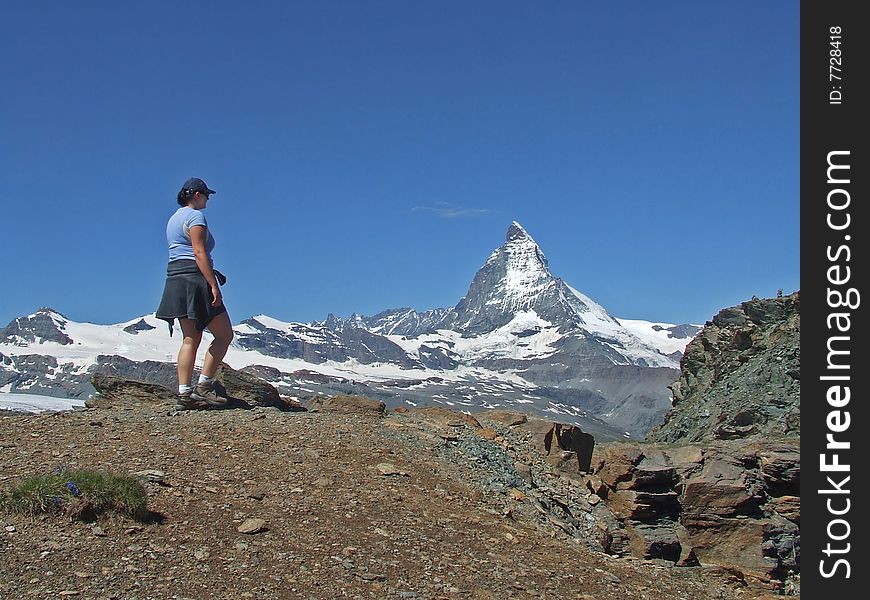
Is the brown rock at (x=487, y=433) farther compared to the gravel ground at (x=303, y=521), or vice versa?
the brown rock at (x=487, y=433)

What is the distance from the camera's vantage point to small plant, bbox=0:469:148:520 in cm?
1081

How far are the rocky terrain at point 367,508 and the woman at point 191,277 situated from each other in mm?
1809

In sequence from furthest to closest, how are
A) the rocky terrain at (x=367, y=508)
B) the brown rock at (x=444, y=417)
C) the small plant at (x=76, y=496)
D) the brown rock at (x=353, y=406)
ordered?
the brown rock at (x=353, y=406)
the brown rock at (x=444, y=417)
the small plant at (x=76, y=496)
the rocky terrain at (x=367, y=508)

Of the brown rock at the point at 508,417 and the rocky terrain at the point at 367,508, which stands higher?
the brown rock at the point at 508,417

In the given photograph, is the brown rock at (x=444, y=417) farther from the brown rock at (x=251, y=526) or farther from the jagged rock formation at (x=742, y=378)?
the jagged rock formation at (x=742, y=378)

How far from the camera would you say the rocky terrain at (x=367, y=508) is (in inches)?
402

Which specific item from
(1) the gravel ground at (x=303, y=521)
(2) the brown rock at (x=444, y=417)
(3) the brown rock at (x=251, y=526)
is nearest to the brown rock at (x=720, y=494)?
(1) the gravel ground at (x=303, y=521)

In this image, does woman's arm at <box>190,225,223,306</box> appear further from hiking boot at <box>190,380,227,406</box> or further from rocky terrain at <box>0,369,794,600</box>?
rocky terrain at <box>0,369,794,600</box>

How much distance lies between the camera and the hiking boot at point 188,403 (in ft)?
61.0

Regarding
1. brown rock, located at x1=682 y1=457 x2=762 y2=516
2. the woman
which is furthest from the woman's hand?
brown rock, located at x1=682 y1=457 x2=762 y2=516

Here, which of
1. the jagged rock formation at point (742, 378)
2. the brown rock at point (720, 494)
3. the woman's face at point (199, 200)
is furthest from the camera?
the jagged rock formation at point (742, 378)

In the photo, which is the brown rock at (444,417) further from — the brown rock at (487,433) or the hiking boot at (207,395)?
the hiking boot at (207,395)

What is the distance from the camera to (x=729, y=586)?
14.3 m

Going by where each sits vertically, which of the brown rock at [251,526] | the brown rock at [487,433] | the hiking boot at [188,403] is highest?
the hiking boot at [188,403]
